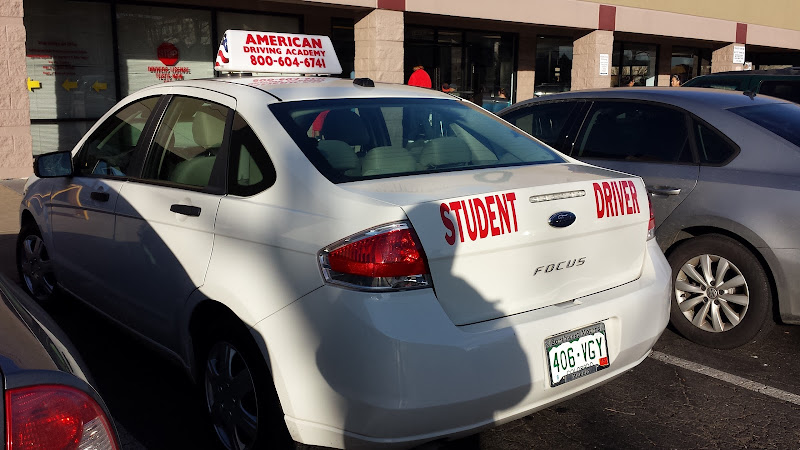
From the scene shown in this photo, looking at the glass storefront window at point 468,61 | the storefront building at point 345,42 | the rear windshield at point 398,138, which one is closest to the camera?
the rear windshield at point 398,138

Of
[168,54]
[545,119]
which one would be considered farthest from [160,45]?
[545,119]

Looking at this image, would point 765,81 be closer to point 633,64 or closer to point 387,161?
point 387,161

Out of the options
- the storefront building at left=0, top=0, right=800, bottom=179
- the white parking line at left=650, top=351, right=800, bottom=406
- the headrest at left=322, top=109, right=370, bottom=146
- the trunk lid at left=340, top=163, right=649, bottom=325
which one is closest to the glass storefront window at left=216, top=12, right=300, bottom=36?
the storefront building at left=0, top=0, right=800, bottom=179

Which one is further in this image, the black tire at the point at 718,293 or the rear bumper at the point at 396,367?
the black tire at the point at 718,293

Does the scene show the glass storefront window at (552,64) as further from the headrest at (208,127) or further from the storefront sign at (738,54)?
the headrest at (208,127)

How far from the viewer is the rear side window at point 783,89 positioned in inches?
312

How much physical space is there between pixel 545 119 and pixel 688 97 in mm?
1147

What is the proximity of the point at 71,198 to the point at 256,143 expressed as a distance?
1.79 m

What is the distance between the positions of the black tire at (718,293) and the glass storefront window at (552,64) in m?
15.7

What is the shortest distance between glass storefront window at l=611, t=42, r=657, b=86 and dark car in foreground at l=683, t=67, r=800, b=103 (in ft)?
40.6

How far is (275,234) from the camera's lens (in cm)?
284

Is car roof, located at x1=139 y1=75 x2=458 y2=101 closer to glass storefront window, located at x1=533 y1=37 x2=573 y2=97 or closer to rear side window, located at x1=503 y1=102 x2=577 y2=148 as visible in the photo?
rear side window, located at x1=503 y1=102 x2=577 y2=148

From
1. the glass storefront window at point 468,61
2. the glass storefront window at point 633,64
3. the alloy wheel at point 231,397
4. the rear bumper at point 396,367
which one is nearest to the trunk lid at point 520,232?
the rear bumper at point 396,367

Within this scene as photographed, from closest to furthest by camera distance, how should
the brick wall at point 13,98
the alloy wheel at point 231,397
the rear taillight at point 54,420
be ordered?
the rear taillight at point 54,420, the alloy wheel at point 231,397, the brick wall at point 13,98
